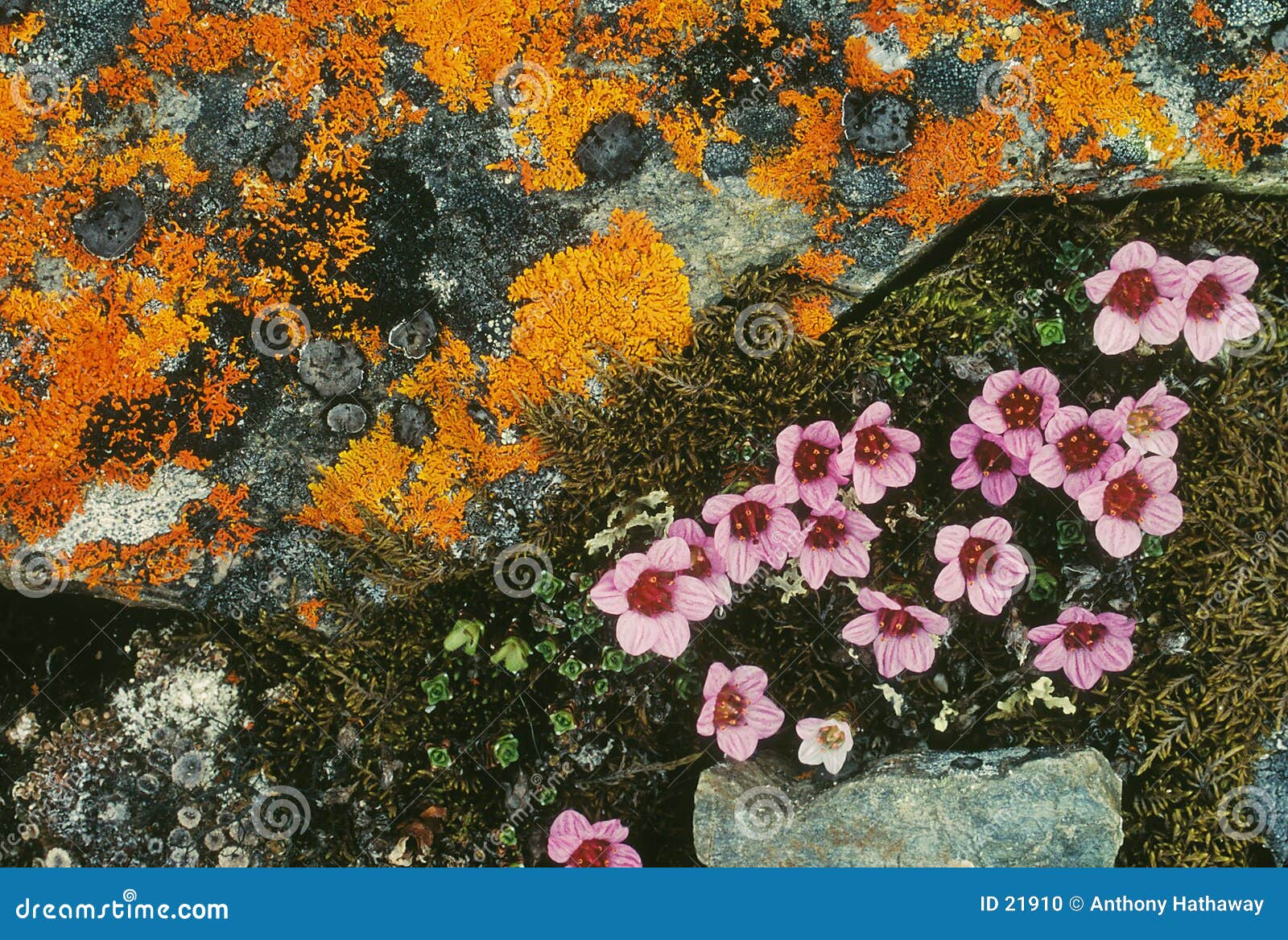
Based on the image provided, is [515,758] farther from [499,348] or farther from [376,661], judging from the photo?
[499,348]

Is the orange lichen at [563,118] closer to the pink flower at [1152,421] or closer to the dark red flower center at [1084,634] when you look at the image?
the pink flower at [1152,421]

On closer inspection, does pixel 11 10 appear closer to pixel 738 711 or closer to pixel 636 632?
pixel 636 632

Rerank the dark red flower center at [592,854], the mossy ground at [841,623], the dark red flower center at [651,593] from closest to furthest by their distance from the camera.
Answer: the dark red flower center at [651,593] → the dark red flower center at [592,854] → the mossy ground at [841,623]

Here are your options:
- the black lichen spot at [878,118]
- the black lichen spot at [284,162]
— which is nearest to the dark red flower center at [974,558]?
the black lichen spot at [878,118]

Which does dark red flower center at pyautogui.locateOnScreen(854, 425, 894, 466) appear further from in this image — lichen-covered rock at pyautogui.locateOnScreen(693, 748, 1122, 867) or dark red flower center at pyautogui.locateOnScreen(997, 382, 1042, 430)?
lichen-covered rock at pyautogui.locateOnScreen(693, 748, 1122, 867)

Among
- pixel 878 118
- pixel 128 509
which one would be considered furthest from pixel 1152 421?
pixel 128 509

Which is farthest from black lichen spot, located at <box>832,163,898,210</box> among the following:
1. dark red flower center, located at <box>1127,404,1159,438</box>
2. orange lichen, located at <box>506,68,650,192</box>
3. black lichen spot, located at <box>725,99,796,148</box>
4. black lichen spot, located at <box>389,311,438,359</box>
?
black lichen spot, located at <box>389,311,438,359</box>
